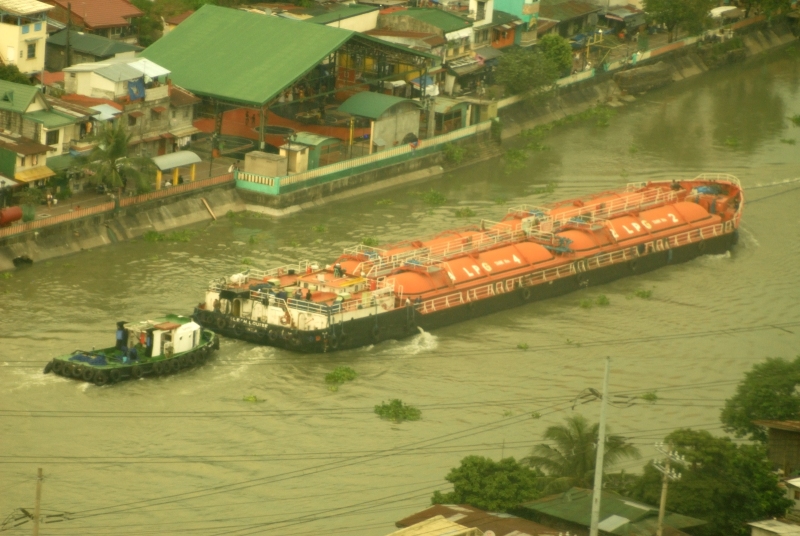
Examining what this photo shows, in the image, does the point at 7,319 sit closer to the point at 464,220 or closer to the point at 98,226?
the point at 98,226

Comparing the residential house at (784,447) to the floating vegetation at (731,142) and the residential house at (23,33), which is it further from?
the residential house at (23,33)

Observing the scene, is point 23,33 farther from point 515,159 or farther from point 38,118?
point 515,159

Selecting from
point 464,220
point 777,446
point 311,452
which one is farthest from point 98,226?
point 777,446

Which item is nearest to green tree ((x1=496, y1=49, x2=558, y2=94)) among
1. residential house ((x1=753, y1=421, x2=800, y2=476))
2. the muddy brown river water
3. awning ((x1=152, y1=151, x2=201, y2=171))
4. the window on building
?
the muddy brown river water

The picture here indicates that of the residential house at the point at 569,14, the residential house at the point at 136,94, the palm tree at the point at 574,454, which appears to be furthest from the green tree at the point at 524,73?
the palm tree at the point at 574,454

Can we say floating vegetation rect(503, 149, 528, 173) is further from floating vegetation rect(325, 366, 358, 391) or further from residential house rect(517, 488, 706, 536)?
residential house rect(517, 488, 706, 536)

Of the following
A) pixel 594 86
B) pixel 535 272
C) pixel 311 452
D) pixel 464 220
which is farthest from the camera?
pixel 594 86

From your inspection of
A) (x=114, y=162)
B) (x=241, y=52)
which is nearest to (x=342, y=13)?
(x=241, y=52)
